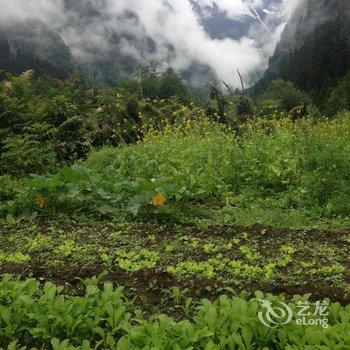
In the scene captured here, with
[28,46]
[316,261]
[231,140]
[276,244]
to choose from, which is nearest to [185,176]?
[231,140]

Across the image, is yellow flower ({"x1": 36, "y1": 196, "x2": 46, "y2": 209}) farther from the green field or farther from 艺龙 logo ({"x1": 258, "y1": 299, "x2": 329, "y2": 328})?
艺龙 logo ({"x1": 258, "y1": 299, "x2": 329, "y2": 328})

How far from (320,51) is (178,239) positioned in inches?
2695

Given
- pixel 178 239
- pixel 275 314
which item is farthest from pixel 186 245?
A: pixel 275 314

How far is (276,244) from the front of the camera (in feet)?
14.0

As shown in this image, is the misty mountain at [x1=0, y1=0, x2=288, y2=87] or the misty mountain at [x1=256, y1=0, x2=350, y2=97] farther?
the misty mountain at [x1=0, y1=0, x2=288, y2=87]

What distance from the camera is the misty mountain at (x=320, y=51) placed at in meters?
62.3

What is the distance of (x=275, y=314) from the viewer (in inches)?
91.6

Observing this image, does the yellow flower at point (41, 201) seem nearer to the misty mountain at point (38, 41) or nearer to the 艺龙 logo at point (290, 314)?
the 艺龙 logo at point (290, 314)

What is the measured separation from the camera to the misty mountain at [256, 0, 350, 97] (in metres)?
62.3

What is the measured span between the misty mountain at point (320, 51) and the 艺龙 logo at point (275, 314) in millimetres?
59616

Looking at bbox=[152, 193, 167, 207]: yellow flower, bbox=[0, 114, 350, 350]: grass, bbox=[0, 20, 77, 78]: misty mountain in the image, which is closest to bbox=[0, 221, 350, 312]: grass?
bbox=[0, 114, 350, 350]: grass

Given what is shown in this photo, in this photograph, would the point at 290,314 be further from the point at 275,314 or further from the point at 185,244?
the point at 185,244

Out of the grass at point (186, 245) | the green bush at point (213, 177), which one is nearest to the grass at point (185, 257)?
the grass at point (186, 245)

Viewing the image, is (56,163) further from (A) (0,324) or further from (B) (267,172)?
(A) (0,324)
